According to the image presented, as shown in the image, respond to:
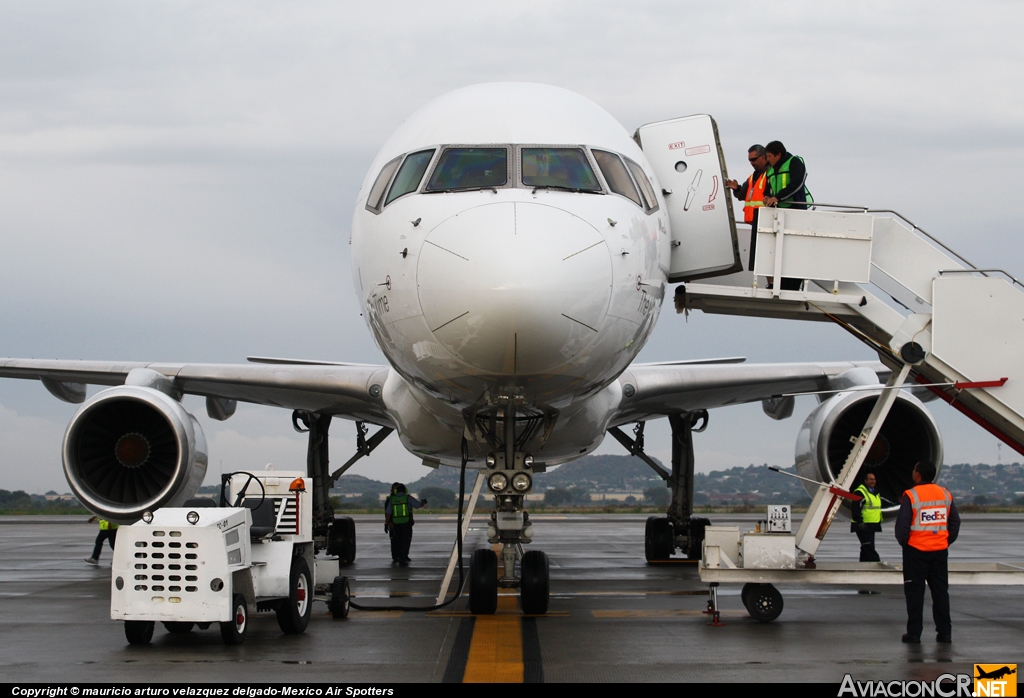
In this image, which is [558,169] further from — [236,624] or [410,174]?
[236,624]

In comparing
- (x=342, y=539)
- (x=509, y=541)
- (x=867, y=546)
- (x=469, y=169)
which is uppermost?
(x=469, y=169)

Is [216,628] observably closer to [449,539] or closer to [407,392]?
[407,392]

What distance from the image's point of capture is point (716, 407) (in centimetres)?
1638

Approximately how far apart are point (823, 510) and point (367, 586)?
597 centimetres

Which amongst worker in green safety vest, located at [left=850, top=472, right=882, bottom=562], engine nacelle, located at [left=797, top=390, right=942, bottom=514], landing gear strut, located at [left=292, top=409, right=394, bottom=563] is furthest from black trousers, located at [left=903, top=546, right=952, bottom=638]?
landing gear strut, located at [left=292, top=409, right=394, bottom=563]

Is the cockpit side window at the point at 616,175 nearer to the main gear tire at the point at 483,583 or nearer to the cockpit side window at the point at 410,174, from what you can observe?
the cockpit side window at the point at 410,174

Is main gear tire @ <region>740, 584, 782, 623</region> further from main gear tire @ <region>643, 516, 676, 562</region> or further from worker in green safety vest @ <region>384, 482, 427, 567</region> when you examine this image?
worker in green safety vest @ <region>384, 482, 427, 567</region>

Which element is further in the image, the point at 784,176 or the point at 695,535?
the point at 695,535

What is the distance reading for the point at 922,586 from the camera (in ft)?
28.4

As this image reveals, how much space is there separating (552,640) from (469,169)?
3.76 metres

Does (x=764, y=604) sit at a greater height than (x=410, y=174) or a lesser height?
lesser

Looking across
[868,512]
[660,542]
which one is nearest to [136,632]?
[868,512]

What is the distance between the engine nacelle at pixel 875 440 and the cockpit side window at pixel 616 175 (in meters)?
5.32

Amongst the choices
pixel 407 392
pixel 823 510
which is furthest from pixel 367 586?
pixel 823 510
